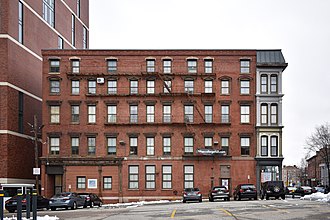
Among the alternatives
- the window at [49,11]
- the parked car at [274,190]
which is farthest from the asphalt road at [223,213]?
the window at [49,11]

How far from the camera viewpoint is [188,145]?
67.2 metres

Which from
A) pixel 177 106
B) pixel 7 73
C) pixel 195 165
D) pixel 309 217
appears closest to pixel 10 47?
pixel 7 73

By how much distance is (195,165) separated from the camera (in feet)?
219

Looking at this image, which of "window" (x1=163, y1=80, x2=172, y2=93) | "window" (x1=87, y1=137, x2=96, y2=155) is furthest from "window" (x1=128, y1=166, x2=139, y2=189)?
"window" (x1=163, y1=80, x2=172, y2=93)

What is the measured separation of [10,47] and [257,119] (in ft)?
94.7

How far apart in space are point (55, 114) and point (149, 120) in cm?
1075

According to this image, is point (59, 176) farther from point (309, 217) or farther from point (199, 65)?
point (309, 217)

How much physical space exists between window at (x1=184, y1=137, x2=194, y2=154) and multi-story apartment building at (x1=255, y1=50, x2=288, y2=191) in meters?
7.43

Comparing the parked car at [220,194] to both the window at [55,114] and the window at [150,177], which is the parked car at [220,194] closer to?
the window at [150,177]

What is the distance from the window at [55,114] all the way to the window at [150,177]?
11732 millimetres

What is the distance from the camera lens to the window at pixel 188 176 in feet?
218

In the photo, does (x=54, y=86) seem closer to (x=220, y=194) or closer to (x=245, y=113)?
(x=245, y=113)

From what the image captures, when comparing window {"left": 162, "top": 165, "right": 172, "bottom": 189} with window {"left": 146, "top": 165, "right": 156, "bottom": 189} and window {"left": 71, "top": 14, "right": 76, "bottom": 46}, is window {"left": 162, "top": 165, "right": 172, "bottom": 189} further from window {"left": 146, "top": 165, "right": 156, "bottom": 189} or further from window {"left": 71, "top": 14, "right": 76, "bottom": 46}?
window {"left": 71, "top": 14, "right": 76, "bottom": 46}

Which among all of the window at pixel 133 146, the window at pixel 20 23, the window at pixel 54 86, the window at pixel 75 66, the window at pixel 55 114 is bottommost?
the window at pixel 133 146
